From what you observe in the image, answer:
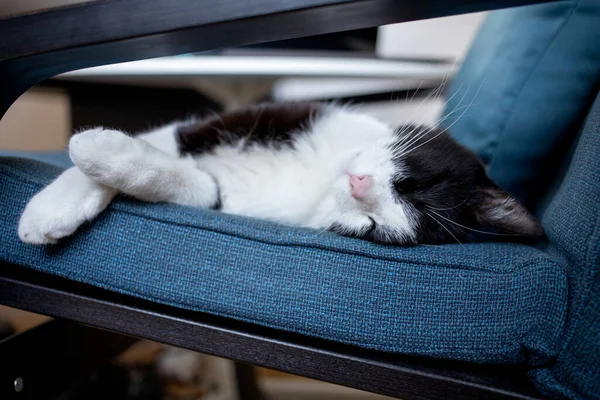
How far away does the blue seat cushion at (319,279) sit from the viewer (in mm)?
638

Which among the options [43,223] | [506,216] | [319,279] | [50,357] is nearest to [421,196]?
[506,216]

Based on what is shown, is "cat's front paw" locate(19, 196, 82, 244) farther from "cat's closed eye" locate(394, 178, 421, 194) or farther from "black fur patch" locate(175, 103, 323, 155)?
"cat's closed eye" locate(394, 178, 421, 194)

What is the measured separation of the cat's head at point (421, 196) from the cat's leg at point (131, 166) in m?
0.30

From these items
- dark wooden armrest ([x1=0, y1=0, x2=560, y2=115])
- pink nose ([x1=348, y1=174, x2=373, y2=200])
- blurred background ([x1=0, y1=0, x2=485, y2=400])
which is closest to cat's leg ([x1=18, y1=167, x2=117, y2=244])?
dark wooden armrest ([x1=0, y1=0, x2=560, y2=115])

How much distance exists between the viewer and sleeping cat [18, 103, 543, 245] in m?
0.67

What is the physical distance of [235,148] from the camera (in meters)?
0.97

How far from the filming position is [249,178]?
97 centimetres

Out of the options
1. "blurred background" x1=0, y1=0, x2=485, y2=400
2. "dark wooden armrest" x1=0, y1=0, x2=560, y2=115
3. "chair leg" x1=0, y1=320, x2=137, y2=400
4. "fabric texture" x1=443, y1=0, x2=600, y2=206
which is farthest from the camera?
"blurred background" x1=0, y1=0, x2=485, y2=400

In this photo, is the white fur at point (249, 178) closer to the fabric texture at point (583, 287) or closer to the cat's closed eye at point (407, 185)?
the cat's closed eye at point (407, 185)

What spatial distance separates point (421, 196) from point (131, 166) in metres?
0.50

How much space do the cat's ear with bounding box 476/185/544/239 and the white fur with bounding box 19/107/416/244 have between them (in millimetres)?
159

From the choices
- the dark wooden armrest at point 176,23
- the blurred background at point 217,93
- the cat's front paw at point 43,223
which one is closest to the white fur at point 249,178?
the cat's front paw at point 43,223

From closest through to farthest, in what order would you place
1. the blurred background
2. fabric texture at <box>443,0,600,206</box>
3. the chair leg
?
the chair leg < fabric texture at <box>443,0,600,206</box> < the blurred background

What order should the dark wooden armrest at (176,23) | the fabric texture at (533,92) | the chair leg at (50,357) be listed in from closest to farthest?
the dark wooden armrest at (176,23), the chair leg at (50,357), the fabric texture at (533,92)
